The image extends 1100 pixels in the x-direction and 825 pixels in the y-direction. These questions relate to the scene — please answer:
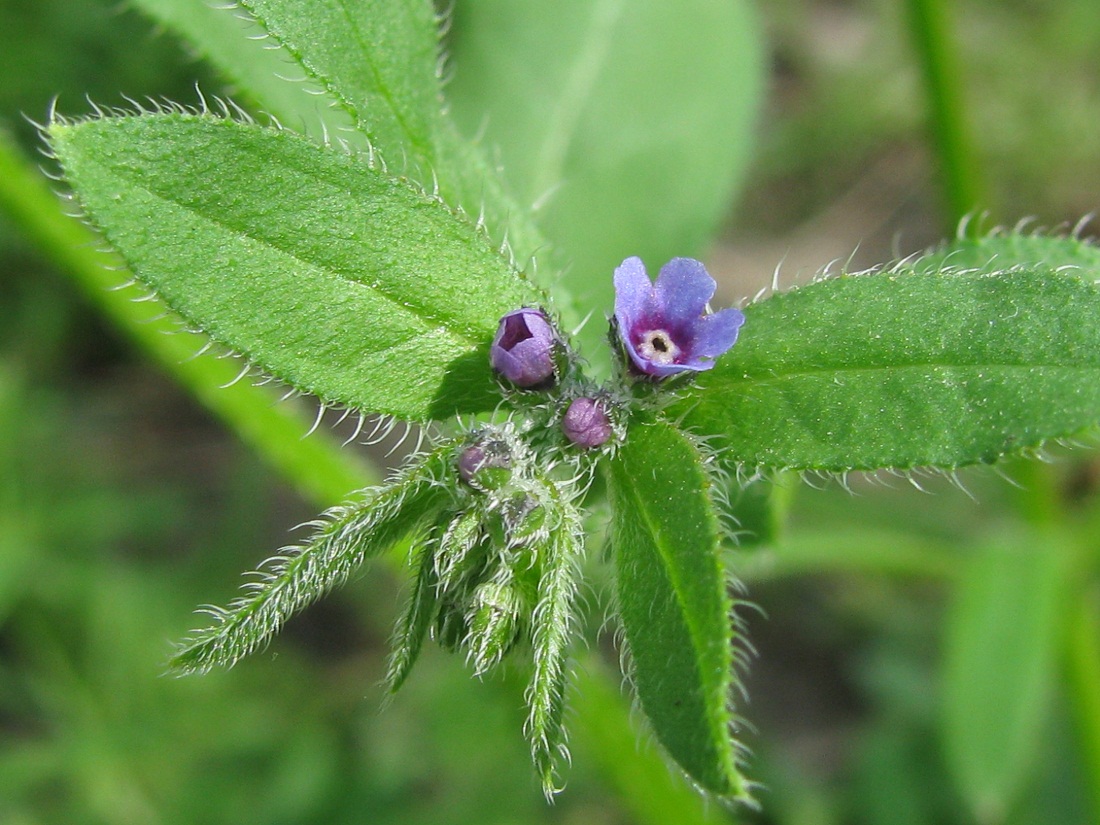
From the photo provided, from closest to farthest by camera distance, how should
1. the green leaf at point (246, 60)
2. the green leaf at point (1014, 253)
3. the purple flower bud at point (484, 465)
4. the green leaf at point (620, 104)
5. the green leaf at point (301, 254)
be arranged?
1. the green leaf at point (301, 254)
2. the purple flower bud at point (484, 465)
3. the green leaf at point (1014, 253)
4. the green leaf at point (246, 60)
5. the green leaf at point (620, 104)

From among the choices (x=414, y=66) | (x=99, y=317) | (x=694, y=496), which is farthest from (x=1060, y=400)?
(x=99, y=317)

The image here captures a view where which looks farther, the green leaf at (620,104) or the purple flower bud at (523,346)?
the green leaf at (620,104)

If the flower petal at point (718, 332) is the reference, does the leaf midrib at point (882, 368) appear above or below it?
above

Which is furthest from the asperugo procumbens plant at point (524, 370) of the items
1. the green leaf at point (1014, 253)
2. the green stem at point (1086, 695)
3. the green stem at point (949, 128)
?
the green stem at point (1086, 695)

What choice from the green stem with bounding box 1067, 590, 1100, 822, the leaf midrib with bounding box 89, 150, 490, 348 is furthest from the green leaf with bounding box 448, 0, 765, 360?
the green stem with bounding box 1067, 590, 1100, 822

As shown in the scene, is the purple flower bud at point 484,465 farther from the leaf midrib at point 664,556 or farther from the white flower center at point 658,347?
the white flower center at point 658,347

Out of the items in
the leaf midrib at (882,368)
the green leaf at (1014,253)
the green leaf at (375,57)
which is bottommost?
the leaf midrib at (882,368)
